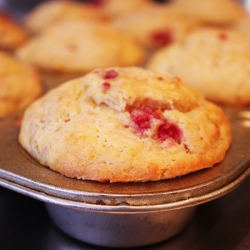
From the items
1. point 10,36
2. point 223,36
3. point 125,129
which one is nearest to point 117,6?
point 10,36

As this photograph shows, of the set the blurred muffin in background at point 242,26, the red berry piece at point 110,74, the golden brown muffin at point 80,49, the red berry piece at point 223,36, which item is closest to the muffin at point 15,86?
the golden brown muffin at point 80,49

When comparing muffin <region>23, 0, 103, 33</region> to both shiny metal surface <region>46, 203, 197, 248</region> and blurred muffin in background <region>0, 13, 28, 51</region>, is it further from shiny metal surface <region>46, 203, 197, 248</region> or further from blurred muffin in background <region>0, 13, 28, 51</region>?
shiny metal surface <region>46, 203, 197, 248</region>

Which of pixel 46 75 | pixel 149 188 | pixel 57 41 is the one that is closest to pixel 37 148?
pixel 149 188

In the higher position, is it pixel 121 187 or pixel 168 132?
pixel 168 132

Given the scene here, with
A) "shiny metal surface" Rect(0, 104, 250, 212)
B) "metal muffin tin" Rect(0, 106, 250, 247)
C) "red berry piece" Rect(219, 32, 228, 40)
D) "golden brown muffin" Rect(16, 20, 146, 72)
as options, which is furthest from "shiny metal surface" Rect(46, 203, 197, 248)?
"golden brown muffin" Rect(16, 20, 146, 72)

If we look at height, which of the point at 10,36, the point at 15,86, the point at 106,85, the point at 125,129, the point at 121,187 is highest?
the point at 106,85

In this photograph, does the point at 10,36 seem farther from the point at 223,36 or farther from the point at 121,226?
the point at 121,226

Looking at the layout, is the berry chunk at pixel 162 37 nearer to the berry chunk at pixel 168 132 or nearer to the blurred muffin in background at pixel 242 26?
the blurred muffin in background at pixel 242 26
